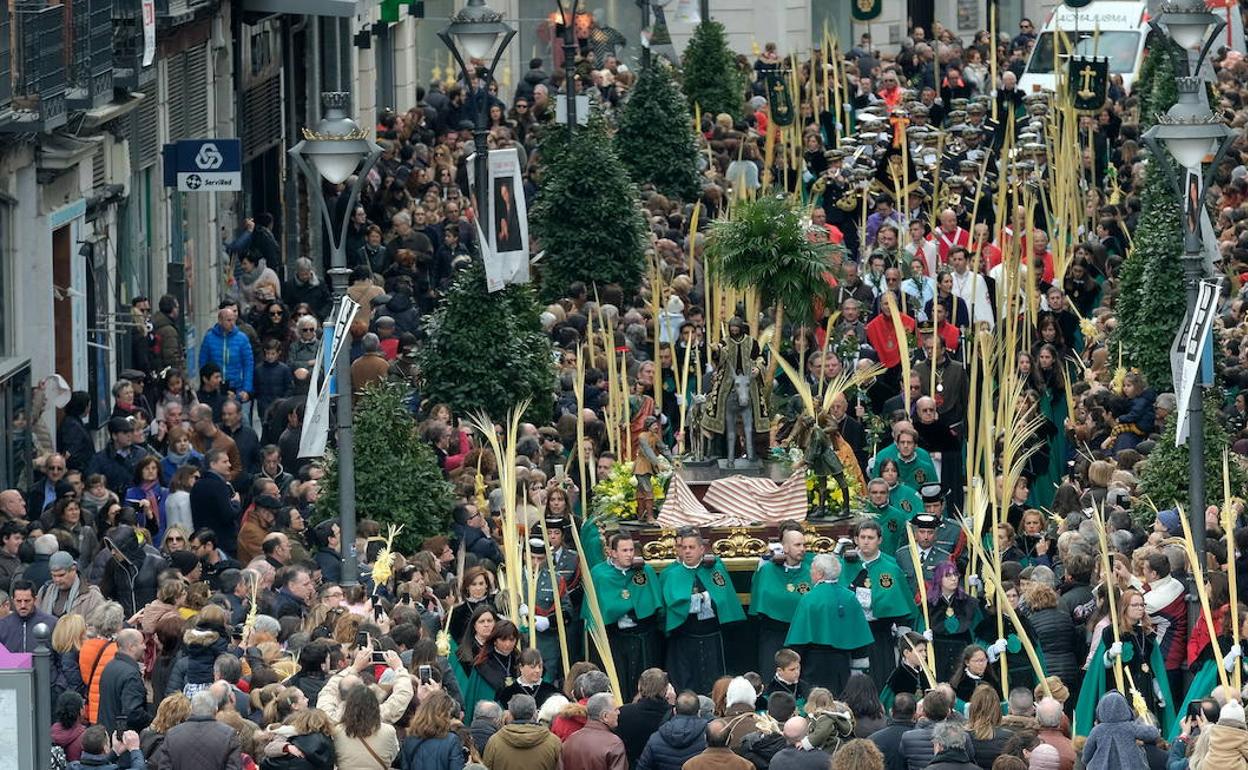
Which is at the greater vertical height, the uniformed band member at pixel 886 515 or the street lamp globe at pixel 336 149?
the street lamp globe at pixel 336 149

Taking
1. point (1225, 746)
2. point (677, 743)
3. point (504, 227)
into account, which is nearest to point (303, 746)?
point (677, 743)

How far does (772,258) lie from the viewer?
2730 cm

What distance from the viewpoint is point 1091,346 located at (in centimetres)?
2831

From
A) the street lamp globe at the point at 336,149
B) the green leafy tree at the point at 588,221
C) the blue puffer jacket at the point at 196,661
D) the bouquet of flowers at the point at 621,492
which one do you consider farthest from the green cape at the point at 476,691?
the green leafy tree at the point at 588,221

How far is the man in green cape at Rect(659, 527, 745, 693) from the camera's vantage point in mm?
22188

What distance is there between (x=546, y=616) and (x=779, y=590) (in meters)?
1.77

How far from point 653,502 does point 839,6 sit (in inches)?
1632

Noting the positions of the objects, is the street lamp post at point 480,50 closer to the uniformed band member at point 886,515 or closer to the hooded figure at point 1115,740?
the uniformed band member at point 886,515

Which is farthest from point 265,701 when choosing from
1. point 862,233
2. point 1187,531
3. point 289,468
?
point 862,233

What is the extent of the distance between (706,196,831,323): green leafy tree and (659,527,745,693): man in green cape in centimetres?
522

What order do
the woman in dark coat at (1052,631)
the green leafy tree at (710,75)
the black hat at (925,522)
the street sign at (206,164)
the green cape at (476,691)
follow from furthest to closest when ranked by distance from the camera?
1. the green leafy tree at (710,75)
2. the street sign at (206,164)
3. the black hat at (925,522)
4. the woman in dark coat at (1052,631)
5. the green cape at (476,691)

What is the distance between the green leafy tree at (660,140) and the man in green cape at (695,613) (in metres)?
16.5

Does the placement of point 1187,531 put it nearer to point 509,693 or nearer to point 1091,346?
point 509,693

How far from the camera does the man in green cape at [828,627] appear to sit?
836 inches
